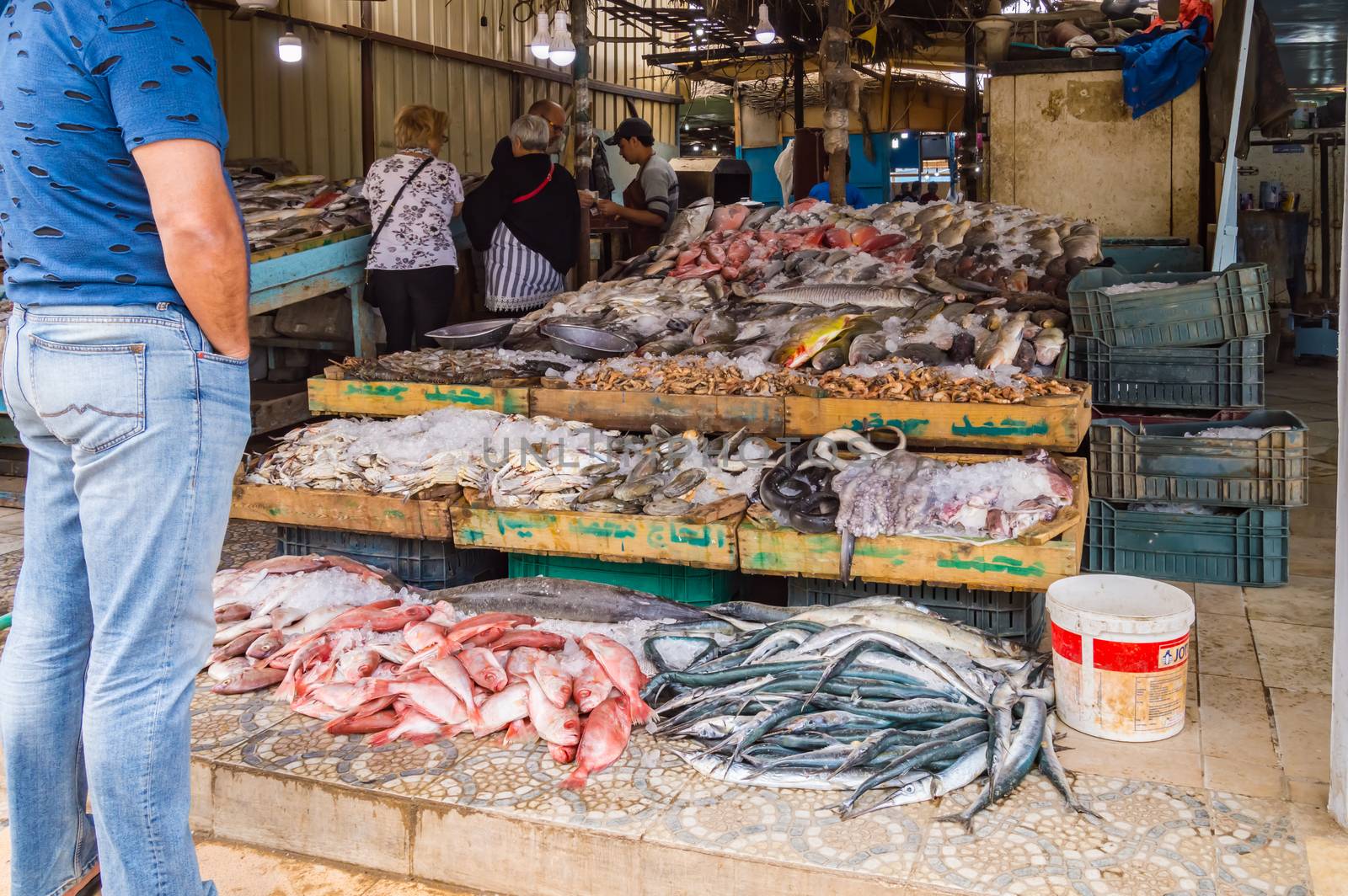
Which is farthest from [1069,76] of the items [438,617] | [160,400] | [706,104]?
[706,104]

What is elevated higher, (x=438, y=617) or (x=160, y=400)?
(x=160, y=400)

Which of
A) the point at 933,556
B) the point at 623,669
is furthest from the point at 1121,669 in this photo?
the point at 623,669

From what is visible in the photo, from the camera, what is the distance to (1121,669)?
3320mm

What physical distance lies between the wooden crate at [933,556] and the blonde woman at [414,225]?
11.1ft

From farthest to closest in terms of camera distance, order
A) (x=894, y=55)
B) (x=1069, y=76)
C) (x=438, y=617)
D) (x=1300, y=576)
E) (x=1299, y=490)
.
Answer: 1. (x=894, y=55)
2. (x=1069, y=76)
3. (x=1300, y=576)
4. (x=1299, y=490)
5. (x=438, y=617)

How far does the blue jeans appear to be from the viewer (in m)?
2.19

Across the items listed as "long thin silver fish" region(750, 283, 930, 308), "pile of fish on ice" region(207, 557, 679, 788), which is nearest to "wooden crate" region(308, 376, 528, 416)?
"pile of fish on ice" region(207, 557, 679, 788)

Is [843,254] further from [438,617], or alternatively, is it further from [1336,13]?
[438,617]

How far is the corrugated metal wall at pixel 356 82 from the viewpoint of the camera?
11.3 metres

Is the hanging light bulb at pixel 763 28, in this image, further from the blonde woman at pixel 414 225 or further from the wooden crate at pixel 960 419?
the wooden crate at pixel 960 419

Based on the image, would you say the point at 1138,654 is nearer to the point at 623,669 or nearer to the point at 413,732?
the point at 623,669

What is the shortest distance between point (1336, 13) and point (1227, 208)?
43.5 inches

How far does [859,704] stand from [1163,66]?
7497 millimetres

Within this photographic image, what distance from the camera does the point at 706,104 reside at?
77.5 ft
